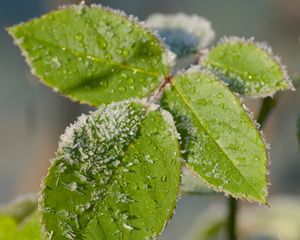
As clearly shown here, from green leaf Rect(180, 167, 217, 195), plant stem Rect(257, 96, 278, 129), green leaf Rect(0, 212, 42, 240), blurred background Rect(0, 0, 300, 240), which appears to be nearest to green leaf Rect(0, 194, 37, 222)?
green leaf Rect(0, 212, 42, 240)

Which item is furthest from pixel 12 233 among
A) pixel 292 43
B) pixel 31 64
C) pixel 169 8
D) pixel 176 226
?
pixel 169 8

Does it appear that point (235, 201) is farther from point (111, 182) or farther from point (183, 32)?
point (111, 182)

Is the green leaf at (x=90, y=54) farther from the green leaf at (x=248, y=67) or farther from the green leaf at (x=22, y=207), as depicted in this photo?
the green leaf at (x=22, y=207)

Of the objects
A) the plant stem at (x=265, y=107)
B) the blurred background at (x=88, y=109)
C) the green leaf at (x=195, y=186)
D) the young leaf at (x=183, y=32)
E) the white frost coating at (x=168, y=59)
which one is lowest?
the green leaf at (x=195, y=186)

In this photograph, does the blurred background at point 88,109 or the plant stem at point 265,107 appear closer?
the plant stem at point 265,107

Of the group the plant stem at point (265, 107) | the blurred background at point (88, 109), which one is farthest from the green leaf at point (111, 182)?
the blurred background at point (88, 109)

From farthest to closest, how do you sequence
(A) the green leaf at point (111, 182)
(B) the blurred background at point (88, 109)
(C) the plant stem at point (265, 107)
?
(B) the blurred background at point (88, 109)
(C) the plant stem at point (265, 107)
(A) the green leaf at point (111, 182)
